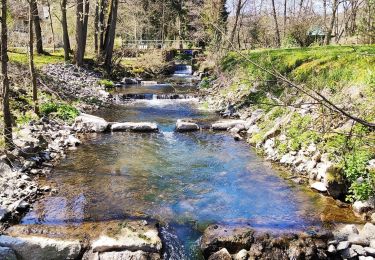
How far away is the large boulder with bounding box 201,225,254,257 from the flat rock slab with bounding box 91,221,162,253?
2.35ft

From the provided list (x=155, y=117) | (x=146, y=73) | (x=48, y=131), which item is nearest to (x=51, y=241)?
(x=48, y=131)

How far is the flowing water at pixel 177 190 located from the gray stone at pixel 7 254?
1.06m

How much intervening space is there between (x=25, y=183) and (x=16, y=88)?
6062 millimetres

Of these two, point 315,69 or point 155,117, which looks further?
point 155,117

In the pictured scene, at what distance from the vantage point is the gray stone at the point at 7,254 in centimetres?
525

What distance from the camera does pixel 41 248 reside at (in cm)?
555

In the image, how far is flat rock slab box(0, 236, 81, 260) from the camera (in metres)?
Result: 5.51

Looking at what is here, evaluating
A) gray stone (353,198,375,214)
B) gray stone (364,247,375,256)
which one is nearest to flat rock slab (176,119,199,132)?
gray stone (353,198,375,214)

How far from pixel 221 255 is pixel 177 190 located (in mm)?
2521

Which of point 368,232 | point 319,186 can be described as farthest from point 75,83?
point 368,232

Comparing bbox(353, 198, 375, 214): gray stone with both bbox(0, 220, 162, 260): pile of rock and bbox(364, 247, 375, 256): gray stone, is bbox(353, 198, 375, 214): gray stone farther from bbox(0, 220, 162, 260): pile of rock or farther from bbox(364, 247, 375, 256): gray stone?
bbox(0, 220, 162, 260): pile of rock

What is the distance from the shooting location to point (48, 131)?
1123 centimetres

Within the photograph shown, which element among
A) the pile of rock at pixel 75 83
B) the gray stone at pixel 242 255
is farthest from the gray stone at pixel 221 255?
the pile of rock at pixel 75 83

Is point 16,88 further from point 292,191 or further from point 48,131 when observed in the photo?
point 292,191
